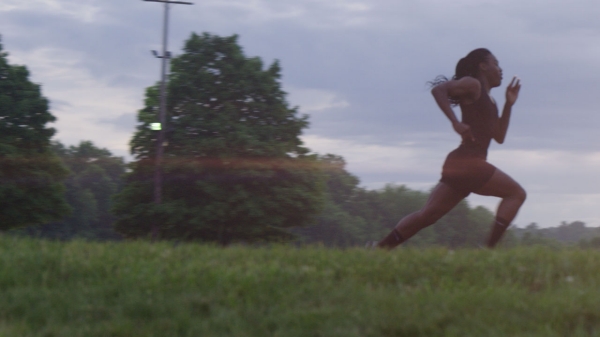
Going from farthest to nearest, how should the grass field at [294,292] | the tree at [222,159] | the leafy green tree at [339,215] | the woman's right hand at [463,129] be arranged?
1. the leafy green tree at [339,215]
2. the tree at [222,159]
3. the woman's right hand at [463,129]
4. the grass field at [294,292]

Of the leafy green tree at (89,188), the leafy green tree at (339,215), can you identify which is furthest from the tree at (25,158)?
the leafy green tree at (339,215)

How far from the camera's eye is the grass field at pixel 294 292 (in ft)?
13.8

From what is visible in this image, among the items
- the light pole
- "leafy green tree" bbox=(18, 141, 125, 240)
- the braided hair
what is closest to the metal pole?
the light pole

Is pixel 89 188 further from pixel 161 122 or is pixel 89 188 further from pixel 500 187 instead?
pixel 500 187

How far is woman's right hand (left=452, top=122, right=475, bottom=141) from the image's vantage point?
7.12m

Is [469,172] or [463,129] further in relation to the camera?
[469,172]

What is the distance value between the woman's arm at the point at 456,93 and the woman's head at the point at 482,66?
0.38 meters

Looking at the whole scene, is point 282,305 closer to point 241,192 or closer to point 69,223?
point 241,192

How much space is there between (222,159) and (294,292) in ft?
108

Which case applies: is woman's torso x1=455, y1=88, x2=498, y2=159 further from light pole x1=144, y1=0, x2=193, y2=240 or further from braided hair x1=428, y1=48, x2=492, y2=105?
light pole x1=144, y1=0, x2=193, y2=240

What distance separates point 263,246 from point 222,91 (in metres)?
34.3

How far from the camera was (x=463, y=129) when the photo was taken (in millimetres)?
7121

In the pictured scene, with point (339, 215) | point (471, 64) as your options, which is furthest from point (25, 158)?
point (471, 64)

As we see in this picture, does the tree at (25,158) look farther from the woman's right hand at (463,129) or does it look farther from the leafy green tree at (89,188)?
the woman's right hand at (463,129)
